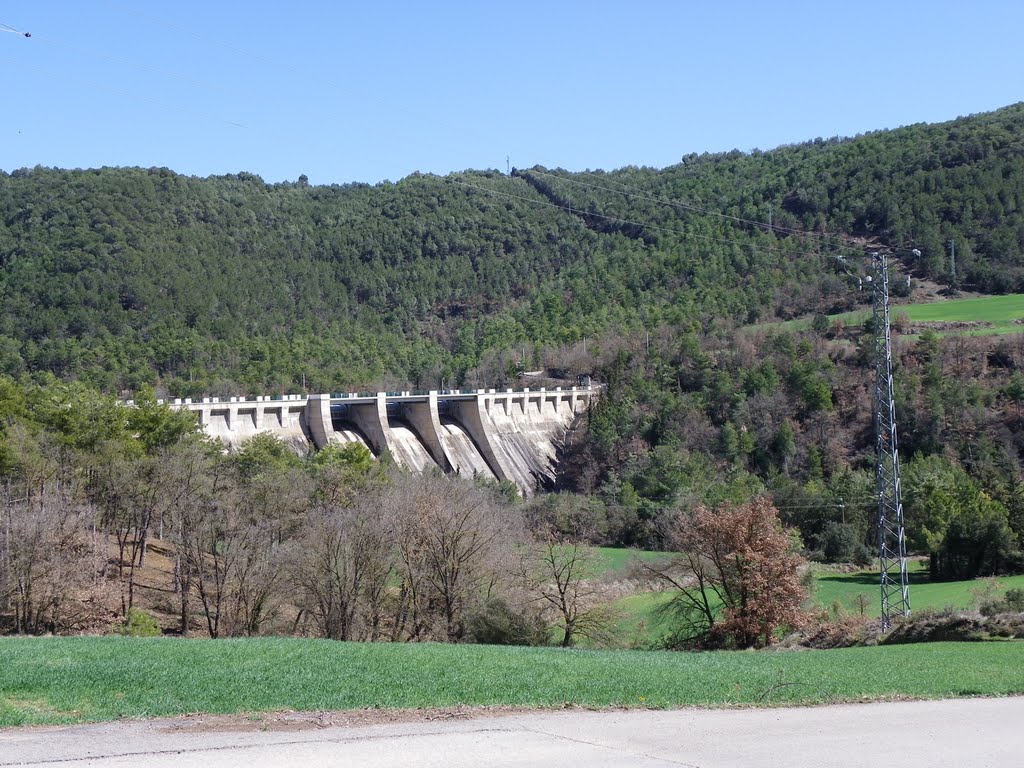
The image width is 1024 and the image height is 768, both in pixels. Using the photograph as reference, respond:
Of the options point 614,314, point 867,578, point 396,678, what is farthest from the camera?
point 614,314

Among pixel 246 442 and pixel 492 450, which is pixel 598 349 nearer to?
pixel 492 450

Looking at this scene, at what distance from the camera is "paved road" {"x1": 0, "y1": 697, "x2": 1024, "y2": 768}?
1266 cm

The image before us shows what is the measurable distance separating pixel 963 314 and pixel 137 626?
87078mm

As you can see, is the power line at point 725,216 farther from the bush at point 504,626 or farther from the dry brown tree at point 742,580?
the bush at point 504,626

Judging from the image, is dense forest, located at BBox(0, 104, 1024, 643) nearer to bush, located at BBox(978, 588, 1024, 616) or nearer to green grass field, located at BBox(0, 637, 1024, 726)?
bush, located at BBox(978, 588, 1024, 616)

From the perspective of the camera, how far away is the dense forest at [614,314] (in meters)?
69.0

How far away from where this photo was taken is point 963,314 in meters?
101

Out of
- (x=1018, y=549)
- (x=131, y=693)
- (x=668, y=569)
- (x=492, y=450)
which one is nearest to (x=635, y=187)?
(x=492, y=450)

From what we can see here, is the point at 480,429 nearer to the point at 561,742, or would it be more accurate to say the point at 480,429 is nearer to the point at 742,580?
the point at 742,580

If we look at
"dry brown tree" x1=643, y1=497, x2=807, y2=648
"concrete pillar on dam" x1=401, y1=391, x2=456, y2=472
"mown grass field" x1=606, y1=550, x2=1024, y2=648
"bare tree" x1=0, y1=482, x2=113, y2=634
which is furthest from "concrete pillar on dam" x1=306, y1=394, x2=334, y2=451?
"dry brown tree" x1=643, y1=497, x2=807, y2=648

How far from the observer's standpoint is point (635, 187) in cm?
19000

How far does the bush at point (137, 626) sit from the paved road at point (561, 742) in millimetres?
18963

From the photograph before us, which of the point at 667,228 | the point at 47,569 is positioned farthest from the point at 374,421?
the point at 667,228

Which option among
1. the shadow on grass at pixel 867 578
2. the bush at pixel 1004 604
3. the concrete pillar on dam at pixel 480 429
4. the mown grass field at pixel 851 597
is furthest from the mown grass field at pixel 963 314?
the bush at pixel 1004 604
